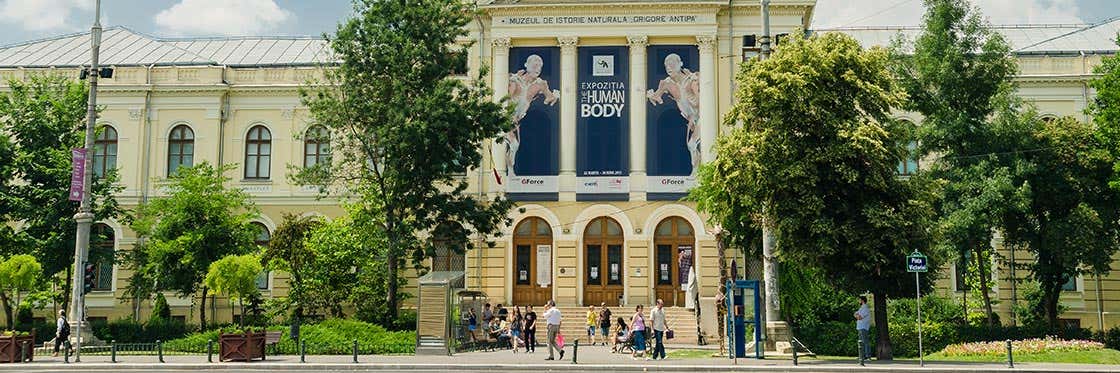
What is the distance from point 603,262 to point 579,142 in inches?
208

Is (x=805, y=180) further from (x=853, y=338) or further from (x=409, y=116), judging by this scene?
(x=409, y=116)

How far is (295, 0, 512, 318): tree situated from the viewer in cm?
3406

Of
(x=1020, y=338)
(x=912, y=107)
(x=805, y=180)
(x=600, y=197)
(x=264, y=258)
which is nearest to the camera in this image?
(x=805, y=180)

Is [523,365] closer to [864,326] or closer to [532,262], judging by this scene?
[864,326]

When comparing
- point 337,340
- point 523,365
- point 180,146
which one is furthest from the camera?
point 180,146

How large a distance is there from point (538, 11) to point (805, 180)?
2074 centimetres

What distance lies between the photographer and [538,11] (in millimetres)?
43688

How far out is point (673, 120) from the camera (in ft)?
141

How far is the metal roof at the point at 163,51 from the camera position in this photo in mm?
49594

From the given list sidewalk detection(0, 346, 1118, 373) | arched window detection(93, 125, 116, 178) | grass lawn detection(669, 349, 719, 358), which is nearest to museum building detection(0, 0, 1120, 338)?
arched window detection(93, 125, 116, 178)

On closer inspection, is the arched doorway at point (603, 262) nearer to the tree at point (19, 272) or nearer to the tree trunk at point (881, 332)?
the tree trunk at point (881, 332)

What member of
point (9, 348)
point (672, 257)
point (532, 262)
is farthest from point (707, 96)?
point (9, 348)

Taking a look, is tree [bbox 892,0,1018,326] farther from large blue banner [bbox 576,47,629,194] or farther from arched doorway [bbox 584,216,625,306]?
arched doorway [bbox 584,216,625,306]

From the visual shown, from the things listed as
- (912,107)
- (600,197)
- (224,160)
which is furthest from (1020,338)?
(224,160)
